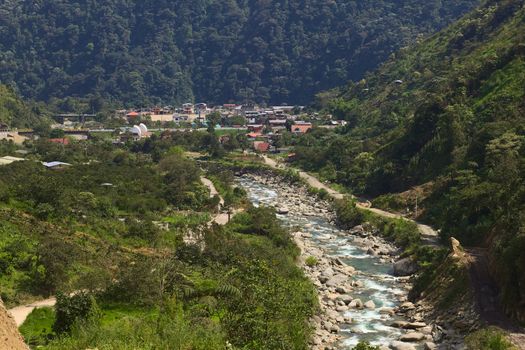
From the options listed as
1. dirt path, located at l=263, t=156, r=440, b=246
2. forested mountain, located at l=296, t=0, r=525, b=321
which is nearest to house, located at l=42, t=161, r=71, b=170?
dirt path, located at l=263, t=156, r=440, b=246

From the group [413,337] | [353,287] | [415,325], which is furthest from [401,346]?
[353,287]

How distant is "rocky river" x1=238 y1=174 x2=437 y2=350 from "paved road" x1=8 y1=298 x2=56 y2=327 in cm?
1291

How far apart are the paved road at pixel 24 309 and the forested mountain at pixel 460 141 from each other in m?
21.9

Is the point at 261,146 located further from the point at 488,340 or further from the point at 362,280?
the point at 488,340

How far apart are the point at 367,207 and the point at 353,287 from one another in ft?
76.4

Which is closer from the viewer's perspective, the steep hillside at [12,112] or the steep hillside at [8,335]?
the steep hillside at [8,335]

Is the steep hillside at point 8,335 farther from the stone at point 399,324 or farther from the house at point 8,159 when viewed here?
→ the house at point 8,159

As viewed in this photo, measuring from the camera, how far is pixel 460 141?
61000mm

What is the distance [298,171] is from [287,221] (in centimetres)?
2836

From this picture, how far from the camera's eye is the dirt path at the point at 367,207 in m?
46.9

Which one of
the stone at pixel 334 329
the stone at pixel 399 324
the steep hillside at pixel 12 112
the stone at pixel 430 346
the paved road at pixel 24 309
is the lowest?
the stone at pixel 334 329

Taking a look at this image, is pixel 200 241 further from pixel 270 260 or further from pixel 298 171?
pixel 298 171

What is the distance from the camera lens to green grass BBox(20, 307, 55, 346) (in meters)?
25.1

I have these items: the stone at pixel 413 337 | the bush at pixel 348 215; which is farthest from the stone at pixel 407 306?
the bush at pixel 348 215
